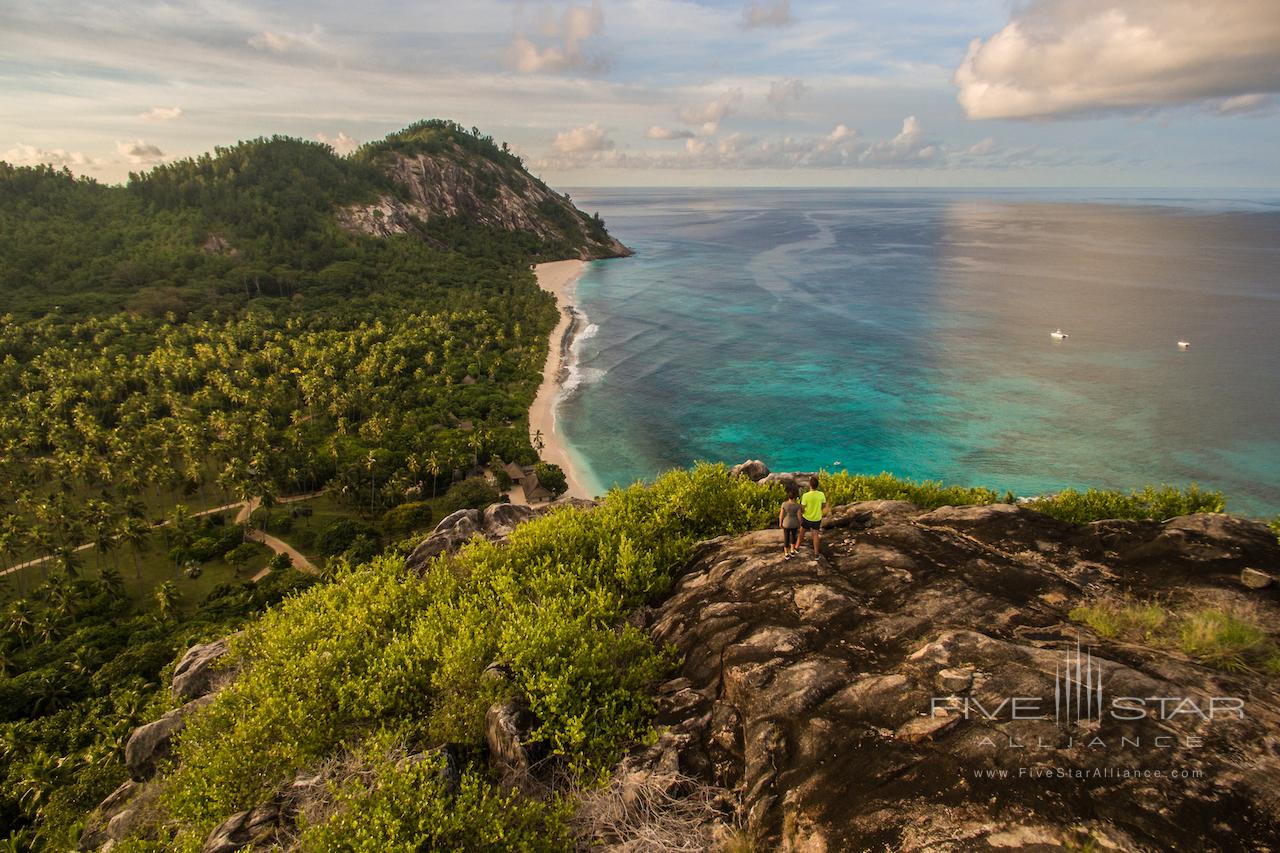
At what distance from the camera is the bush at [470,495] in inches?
2872

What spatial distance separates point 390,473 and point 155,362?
57.4 m

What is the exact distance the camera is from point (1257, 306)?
484ft

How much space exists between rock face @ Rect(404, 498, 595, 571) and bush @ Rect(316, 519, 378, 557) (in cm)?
3286

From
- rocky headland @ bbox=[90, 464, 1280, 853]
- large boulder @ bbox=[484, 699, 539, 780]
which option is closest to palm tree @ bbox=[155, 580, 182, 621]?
rocky headland @ bbox=[90, 464, 1280, 853]

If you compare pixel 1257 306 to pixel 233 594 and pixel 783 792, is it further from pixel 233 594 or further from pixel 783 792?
pixel 233 594

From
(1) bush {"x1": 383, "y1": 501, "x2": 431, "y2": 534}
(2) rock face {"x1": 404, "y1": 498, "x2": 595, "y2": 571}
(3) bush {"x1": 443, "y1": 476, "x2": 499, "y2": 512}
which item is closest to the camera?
(2) rock face {"x1": 404, "y1": 498, "x2": 595, "y2": 571}

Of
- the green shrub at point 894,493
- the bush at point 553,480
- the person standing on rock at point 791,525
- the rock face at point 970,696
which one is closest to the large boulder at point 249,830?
the rock face at point 970,696

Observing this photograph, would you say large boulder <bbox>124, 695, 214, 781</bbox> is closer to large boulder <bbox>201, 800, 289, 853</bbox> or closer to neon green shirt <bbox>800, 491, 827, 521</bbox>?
large boulder <bbox>201, 800, 289, 853</bbox>

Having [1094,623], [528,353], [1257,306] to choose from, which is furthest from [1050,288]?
[1094,623]

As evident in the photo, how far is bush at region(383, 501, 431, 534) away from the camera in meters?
70.9

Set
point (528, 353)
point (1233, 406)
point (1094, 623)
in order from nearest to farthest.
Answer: point (1094, 623) < point (1233, 406) < point (528, 353)

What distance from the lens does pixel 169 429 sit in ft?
275

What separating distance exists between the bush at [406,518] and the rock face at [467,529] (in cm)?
3302

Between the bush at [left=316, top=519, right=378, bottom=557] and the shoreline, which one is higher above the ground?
the shoreline
